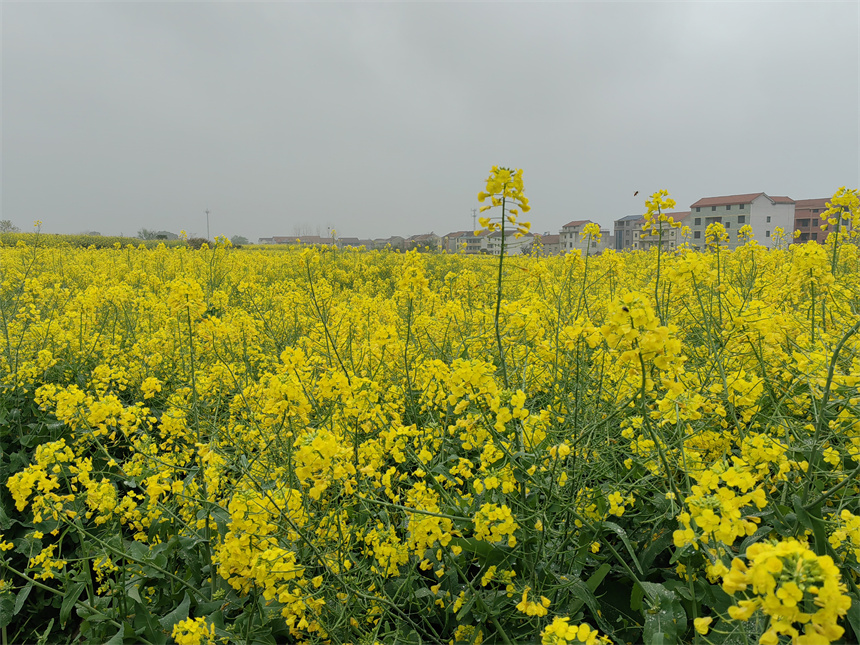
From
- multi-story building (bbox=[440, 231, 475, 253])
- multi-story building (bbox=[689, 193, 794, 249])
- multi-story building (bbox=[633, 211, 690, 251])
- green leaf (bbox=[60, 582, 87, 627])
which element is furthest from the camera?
multi-story building (bbox=[689, 193, 794, 249])

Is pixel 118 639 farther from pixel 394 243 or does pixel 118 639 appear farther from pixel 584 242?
pixel 394 243

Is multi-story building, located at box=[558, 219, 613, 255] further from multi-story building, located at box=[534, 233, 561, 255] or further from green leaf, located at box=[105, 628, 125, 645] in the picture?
green leaf, located at box=[105, 628, 125, 645]

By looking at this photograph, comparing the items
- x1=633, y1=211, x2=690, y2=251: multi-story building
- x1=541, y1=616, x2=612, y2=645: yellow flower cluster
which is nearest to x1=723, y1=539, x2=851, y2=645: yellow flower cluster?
x1=541, y1=616, x2=612, y2=645: yellow flower cluster

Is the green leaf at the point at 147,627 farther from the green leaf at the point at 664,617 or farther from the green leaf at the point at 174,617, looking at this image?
the green leaf at the point at 664,617

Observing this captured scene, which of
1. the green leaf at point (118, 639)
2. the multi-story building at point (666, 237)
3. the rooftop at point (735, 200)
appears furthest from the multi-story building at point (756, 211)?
the green leaf at point (118, 639)

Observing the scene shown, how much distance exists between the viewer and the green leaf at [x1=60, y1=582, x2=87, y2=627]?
214cm

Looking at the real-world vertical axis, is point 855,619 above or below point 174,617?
above

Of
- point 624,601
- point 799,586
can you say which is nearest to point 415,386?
point 624,601

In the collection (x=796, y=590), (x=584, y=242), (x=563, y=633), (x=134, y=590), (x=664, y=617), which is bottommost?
(x=134, y=590)

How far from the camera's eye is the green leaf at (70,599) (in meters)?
2.14

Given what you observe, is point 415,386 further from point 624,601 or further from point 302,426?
point 624,601

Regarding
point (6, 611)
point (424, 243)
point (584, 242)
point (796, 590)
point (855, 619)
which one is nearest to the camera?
point (796, 590)

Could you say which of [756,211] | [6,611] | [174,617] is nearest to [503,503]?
[174,617]

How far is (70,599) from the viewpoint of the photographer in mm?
2146
